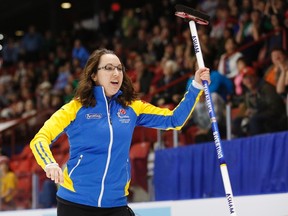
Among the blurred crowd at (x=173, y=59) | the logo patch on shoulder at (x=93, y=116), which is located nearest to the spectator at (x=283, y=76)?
the blurred crowd at (x=173, y=59)

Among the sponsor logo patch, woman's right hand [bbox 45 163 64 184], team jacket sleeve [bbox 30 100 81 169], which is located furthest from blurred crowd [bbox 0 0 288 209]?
woman's right hand [bbox 45 163 64 184]

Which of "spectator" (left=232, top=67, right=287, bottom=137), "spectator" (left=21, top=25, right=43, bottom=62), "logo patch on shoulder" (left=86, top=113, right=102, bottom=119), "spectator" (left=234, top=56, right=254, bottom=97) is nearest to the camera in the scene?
"logo patch on shoulder" (left=86, top=113, right=102, bottom=119)

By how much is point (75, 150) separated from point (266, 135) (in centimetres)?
380

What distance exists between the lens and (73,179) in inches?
185

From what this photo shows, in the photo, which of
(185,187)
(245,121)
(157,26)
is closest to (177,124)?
(245,121)

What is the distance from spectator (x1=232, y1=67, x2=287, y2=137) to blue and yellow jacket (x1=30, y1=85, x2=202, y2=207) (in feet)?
13.0

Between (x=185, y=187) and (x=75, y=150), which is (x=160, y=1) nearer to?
(x=185, y=187)

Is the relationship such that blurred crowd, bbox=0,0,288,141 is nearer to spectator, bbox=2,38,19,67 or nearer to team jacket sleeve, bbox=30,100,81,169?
spectator, bbox=2,38,19,67

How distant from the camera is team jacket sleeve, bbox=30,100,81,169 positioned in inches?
179

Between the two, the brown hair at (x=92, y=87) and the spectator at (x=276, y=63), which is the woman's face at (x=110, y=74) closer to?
the brown hair at (x=92, y=87)

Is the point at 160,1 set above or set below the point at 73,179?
above

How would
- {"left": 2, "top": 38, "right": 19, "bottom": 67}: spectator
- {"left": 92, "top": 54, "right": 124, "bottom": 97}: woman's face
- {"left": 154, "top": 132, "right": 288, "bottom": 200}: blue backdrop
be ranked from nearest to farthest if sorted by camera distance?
{"left": 92, "top": 54, "right": 124, "bottom": 97}: woman's face
{"left": 154, "top": 132, "right": 288, "bottom": 200}: blue backdrop
{"left": 2, "top": 38, "right": 19, "bottom": 67}: spectator

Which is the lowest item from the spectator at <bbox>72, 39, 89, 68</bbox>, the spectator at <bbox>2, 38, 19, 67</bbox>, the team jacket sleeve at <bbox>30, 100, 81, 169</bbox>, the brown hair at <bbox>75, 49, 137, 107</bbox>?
the team jacket sleeve at <bbox>30, 100, 81, 169</bbox>

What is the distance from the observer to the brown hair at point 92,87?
15.9 ft
